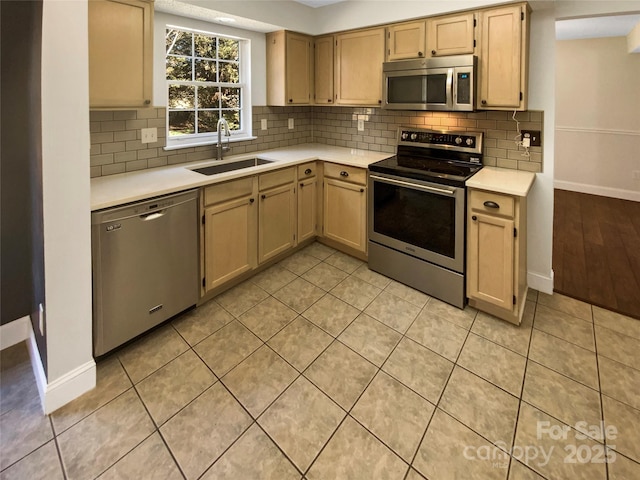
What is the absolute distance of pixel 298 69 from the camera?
11.8 ft

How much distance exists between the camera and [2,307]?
211 cm

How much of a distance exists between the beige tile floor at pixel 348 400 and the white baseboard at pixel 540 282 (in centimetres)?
22

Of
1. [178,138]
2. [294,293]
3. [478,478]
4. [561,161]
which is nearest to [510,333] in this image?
[478,478]

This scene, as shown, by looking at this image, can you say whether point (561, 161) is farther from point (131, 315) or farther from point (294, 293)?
point (131, 315)

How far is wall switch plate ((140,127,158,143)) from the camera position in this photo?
2.69m

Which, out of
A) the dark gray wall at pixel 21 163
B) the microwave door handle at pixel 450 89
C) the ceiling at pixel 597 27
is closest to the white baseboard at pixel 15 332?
the dark gray wall at pixel 21 163

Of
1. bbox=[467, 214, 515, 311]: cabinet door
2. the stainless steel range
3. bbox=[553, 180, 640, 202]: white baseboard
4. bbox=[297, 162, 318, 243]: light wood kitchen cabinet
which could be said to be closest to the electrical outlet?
bbox=[297, 162, 318, 243]: light wood kitchen cabinet

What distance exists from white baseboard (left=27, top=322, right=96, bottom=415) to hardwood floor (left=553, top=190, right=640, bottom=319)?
3331 mm

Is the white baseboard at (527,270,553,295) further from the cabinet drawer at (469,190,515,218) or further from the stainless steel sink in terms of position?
the stainless steel sink

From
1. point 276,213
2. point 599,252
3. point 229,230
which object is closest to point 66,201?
point 229,230

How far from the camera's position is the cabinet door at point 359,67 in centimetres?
319

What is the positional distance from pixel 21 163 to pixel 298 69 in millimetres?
2565

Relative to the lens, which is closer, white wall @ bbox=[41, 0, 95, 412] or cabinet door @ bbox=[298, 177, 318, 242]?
white wall @ bbox=[41, 0, 95, 412]

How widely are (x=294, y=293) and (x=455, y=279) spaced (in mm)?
1241
